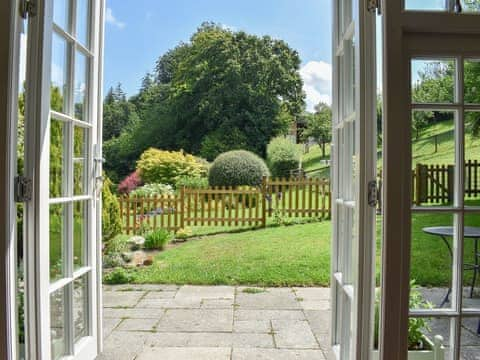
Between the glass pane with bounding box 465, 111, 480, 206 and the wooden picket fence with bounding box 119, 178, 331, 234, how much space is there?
17.6 ft

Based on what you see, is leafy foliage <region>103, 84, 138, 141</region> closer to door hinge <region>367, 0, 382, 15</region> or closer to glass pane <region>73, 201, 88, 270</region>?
glass pane <region>73, 201, 88, 270</region>

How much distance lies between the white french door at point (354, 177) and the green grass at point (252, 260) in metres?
2.43

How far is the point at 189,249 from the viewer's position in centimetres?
→ 582

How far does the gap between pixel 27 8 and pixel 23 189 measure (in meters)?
0.65

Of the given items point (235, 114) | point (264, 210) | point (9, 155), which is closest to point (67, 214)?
point (9, 155)

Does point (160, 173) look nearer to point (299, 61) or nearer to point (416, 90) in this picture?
point (299, 61)

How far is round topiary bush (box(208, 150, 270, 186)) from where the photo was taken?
7.78m

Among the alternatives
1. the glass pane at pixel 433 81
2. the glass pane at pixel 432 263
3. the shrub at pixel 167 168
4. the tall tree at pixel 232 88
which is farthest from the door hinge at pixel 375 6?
the tall tree at pixel 232 88

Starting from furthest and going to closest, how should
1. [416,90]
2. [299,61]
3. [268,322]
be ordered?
[299,61], [268,322], [416,90]

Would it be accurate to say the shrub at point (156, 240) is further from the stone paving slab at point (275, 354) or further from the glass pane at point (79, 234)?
the glass pane at point (79, 234)

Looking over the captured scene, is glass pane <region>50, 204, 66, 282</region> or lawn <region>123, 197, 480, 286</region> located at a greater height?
glass pane <region>50, 204, 66, 282</region>

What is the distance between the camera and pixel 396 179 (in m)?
1.36

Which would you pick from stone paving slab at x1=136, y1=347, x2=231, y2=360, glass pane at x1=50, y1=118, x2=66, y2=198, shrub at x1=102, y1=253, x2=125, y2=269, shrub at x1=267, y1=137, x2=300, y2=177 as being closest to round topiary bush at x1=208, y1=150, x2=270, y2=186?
shrub at x1=267, y1=137, x2=300, y2=177

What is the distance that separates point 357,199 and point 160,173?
7.24 metres
